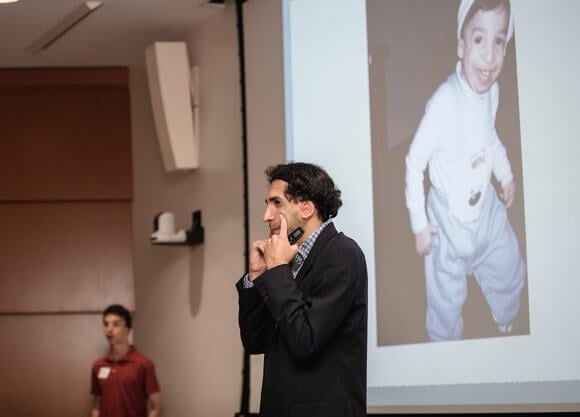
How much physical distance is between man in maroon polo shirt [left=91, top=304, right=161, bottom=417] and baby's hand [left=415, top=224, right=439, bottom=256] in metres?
1.96

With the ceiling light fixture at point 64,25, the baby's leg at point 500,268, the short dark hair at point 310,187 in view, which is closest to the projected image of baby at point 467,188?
the baby's leg at point 500,268

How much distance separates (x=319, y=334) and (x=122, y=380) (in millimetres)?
2900

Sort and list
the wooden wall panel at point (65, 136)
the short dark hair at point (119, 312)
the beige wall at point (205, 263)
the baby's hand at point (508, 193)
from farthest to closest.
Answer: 1. the wooden wall panel at point (65, 136)
2. the short dark hair at point (119, 312)
3. the beige wall at point (205, 263)
4. the baby's hand at point (508, 193)

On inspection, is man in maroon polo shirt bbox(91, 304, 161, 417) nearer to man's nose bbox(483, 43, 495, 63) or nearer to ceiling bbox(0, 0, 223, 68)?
ceiling bbox(0, 0, 223, 68)

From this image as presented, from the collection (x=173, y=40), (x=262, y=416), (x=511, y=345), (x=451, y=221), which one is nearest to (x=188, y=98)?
(x=173, y=40)

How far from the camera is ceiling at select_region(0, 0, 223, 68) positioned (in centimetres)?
465

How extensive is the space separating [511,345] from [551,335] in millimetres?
150

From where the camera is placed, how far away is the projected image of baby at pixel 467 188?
3322 millimetres

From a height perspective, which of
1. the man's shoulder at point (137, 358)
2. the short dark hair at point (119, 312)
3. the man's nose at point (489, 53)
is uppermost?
the man's nose at point (489, 53)

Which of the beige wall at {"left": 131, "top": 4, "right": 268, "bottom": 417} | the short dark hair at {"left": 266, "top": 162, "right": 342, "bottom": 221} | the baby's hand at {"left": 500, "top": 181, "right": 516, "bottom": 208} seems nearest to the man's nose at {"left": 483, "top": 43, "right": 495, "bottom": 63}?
the baby's hand at {"left": 500, "top": 181, "right": 516, "bottom": 208}

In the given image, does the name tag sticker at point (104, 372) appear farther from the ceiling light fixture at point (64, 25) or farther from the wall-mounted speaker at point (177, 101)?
the ceiling light fixture at point (64, 25)

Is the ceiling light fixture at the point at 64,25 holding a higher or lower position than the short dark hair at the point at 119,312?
higher

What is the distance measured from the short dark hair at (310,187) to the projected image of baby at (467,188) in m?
1.00

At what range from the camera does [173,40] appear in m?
5.22
